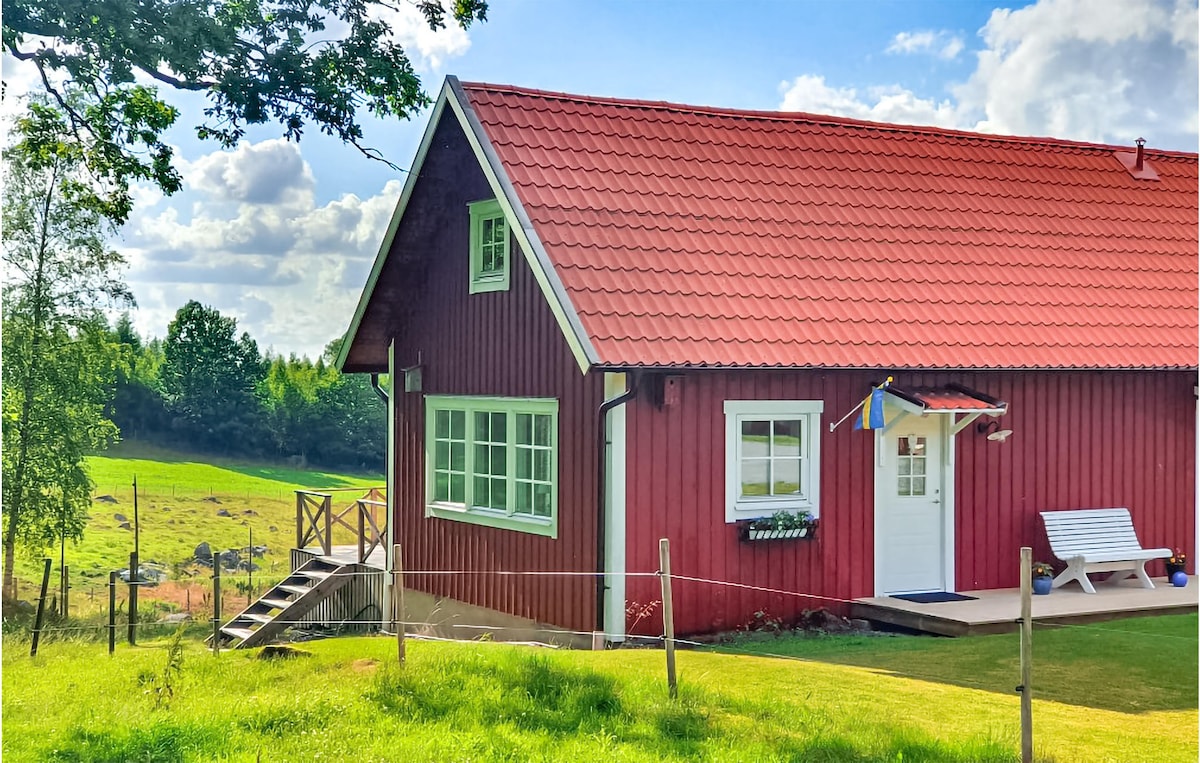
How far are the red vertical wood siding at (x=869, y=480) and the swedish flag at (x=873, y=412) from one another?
25 cm

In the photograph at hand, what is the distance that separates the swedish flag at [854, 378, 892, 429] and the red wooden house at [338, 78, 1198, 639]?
24 cm

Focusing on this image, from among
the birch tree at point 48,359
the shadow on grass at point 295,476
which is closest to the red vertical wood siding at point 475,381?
the birch tree at point 48,359

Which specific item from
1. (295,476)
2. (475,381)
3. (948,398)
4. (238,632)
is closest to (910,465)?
(948,398)

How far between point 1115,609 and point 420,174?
28.7 feet

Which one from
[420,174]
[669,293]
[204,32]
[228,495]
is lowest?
[228,495]

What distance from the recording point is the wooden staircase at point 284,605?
16.6 meters

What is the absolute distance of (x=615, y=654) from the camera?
11.5 m

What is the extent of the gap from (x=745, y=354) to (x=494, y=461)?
334 cm

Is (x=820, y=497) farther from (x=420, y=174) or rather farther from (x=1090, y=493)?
(x=420, y=174)

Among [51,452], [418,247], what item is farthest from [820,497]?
[51,452]

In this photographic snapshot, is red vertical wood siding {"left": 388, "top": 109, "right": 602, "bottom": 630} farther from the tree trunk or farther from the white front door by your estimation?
the tree trunk

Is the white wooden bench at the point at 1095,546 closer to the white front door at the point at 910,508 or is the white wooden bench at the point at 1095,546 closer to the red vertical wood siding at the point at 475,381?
the white front door at the point at 910,508

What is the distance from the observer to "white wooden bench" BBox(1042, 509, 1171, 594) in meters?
14.5

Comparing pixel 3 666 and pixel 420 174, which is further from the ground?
pixel 420 174
